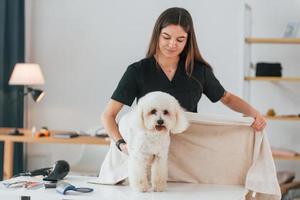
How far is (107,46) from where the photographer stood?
4.38 metres

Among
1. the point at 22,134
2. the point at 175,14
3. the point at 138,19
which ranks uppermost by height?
the point at 138,19

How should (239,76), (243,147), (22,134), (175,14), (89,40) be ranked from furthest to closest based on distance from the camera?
(89,40) → (239,76) → (22,134) → (243,147) → (175,14)

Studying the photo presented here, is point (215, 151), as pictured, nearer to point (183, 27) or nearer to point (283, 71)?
point (183, 27)

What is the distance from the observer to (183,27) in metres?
1.93

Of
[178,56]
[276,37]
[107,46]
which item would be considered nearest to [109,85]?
[107,46]

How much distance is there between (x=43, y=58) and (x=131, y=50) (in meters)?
0.83

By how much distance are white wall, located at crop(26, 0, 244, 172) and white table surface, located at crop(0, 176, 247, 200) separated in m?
2.21

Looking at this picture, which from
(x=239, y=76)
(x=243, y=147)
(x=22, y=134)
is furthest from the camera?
(x=239, y=76)

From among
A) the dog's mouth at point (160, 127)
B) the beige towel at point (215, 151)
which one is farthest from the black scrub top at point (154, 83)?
the dog's mouth at point (160, 127)

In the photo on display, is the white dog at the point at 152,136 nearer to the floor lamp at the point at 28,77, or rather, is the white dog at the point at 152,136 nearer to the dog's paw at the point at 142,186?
the dog's paw at the point at 142,186

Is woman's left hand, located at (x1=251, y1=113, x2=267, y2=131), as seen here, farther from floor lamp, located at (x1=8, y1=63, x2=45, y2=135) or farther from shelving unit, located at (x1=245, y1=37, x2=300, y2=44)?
floor lamp, located at (x1=8, y1=63, x2=45, y2=135)

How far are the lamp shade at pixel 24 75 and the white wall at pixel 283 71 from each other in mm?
1797

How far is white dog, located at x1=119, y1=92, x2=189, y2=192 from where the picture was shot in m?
1.78

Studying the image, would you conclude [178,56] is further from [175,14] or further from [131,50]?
[131,50]
